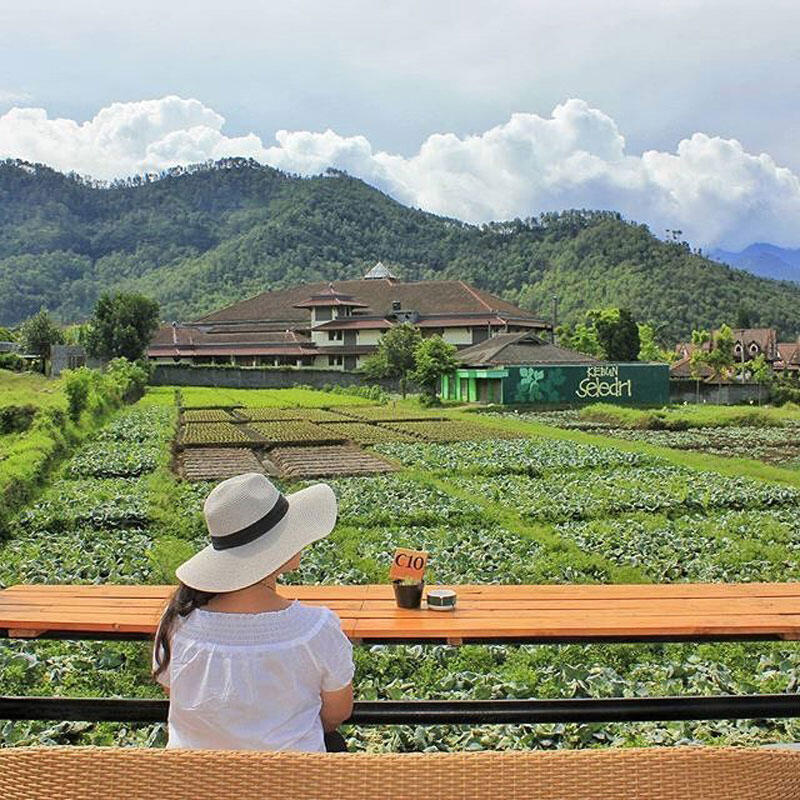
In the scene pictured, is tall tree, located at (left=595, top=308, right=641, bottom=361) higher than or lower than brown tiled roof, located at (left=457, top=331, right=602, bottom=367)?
higher

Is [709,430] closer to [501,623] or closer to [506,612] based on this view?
[506,612]

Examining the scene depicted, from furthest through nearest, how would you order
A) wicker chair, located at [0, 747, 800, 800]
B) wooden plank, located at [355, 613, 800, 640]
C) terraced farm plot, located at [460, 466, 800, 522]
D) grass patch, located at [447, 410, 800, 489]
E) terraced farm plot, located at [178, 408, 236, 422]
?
1. terraced farm plot, located at [178, 408, 236, 422]
2. grass patch, located at [447, 410, 800, 489]
3. terraced farm plot, located at [460, 466, 800, 522]
4. wooden plank, located at [355, 613, 800, 640]
5. wicker chair, located at [0, 747, 800, 800]

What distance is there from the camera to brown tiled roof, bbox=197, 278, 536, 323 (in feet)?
219

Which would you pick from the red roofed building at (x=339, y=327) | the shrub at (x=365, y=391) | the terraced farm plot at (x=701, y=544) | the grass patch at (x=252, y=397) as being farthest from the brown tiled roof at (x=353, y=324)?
the terraced farm plot at (x=701, y=544)

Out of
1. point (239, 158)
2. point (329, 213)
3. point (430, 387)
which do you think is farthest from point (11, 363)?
point (239, 158)

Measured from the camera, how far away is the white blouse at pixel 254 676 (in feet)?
7.98

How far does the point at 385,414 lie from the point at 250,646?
3232 cm

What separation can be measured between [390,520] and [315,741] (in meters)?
9.43

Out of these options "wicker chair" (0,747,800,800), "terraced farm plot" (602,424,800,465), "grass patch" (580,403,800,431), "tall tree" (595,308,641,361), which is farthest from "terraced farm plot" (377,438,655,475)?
"tall tree" (595,308,641,361)

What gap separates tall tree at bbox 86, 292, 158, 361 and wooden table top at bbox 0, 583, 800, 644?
55476 mm

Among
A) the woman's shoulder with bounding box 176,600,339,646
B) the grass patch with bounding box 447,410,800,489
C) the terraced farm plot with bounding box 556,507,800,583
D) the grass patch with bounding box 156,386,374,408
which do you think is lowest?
the grass patch with bounding box 447,410,800,489

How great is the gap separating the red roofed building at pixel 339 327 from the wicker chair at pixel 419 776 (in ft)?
201

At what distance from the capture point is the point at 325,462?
1934cm

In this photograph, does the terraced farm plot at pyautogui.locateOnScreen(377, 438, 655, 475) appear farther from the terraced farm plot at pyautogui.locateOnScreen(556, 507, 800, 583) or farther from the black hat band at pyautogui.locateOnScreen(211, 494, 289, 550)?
the black hat band at pyautogui.locateOnScreen(211, 494, 289, 550)
